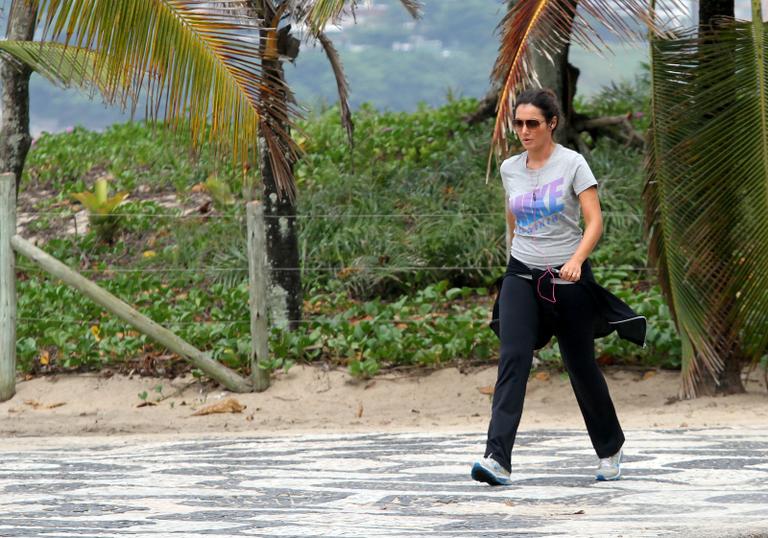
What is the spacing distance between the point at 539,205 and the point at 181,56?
3.81 m

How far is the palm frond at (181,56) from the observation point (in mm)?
8461

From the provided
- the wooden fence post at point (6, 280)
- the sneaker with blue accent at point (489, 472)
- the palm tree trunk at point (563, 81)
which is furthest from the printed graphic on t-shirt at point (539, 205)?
the palm tree trunk at point (563, 81)

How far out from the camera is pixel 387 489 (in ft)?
18.2

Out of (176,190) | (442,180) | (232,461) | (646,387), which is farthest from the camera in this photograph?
(176,190)

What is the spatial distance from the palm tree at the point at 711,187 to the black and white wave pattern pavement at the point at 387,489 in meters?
1.48

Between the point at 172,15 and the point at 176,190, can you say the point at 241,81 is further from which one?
the point at 176,190

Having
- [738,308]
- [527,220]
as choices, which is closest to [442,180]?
[738,308]

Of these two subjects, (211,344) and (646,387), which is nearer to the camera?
(646,387)

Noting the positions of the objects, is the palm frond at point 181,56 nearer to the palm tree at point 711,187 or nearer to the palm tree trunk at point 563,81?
the palm tree at point 711,187

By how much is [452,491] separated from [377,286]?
309 inches

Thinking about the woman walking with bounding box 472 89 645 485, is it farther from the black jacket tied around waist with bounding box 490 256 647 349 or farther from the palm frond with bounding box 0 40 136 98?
the palm frond with bounding box 0 40 136 98

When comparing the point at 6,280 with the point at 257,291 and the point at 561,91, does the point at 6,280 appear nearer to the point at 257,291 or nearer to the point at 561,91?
the point at 257,291

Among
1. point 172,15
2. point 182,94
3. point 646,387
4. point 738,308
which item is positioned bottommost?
point 646,387

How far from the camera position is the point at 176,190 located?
17.8 metres
